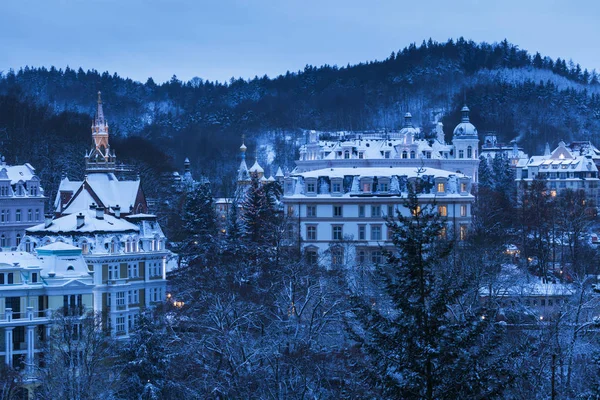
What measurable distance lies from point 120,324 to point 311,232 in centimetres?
1854

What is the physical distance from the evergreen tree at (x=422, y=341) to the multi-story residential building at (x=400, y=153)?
80758 millimetres

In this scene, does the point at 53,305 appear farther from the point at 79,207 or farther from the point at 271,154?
the point at 271,154

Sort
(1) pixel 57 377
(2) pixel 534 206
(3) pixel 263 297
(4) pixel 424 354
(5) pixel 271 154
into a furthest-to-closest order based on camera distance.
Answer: (5) pixel 271 154 → (2) pixel 534 206 → (3) pixel 263 297 → (1) pixel 57 377 → (4) pixel 424 354

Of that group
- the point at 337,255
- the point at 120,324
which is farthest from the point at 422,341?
the point at 337,255

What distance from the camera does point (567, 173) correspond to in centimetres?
13825

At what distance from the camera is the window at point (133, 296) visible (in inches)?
2273

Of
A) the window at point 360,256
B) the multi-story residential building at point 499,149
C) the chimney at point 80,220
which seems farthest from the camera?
the multi-story residential building at point 499,149

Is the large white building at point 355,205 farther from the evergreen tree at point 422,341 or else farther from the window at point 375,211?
the evergreen tree at point 422,341

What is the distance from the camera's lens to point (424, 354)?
21.3 metres

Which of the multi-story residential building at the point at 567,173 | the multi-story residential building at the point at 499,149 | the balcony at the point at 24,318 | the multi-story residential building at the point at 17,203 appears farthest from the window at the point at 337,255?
the multi-story residential building at the point at 499,149

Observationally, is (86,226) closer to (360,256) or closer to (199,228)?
(199,228)

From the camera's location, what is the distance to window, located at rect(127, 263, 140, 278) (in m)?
58.6

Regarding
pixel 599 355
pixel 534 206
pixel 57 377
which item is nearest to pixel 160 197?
pixel 534 206

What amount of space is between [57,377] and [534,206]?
53.5 m
